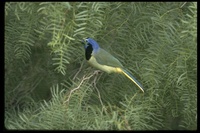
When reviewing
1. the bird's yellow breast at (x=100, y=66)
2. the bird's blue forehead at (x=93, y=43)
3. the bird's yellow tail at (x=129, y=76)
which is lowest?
the bird's yellow tail at (x=129, y=76)

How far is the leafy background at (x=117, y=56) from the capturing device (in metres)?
0.95


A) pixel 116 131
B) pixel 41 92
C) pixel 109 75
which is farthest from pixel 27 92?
pixel 116 131

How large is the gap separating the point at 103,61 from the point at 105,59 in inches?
0.4

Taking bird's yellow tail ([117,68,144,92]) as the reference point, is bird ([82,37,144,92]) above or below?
above

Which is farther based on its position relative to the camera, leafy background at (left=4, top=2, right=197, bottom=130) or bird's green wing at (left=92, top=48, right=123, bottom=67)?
bird's green wing at (left=92, top=48, right=123, bottom=67)

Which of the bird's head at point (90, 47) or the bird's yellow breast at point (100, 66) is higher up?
the bird's head at point (90, 47)

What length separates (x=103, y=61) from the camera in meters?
1.14

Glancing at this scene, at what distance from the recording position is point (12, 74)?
1.31 meters

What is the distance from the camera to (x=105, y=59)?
3.72ft

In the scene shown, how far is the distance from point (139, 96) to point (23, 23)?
35 cm

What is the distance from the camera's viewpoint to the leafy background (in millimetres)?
946

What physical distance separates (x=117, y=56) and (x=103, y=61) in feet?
0.13

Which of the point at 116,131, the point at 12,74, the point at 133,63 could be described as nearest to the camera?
the point at 116,131

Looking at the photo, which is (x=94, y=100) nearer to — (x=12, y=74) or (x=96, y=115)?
(x=96, y=115)
